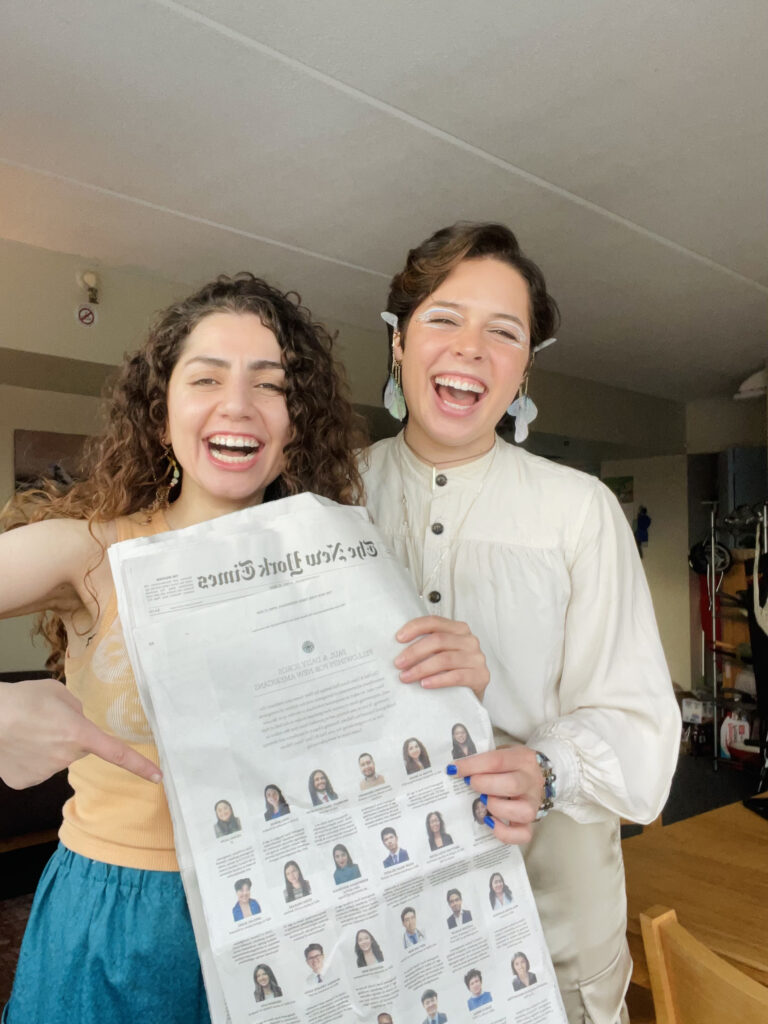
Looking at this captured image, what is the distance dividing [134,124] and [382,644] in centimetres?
229

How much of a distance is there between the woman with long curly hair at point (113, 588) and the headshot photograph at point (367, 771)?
27cm

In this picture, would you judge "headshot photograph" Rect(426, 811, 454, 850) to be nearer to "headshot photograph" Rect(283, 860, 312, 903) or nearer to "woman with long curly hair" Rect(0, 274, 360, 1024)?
"headshot photograph" Rect(283, 860, 312, 903)

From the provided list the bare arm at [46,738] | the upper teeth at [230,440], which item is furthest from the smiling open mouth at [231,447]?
the bare arm at [46,738]

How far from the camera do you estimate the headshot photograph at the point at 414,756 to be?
0.69 metres

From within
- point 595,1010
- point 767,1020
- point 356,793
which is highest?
point 356,793

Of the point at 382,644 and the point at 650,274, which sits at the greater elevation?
the point at 650,274

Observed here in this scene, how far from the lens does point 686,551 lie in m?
7.25

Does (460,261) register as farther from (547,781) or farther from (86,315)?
(86,315)

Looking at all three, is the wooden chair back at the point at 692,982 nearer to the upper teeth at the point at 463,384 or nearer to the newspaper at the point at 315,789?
the newspaper at the point at 315,789

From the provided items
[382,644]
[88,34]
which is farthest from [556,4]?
[382,644]

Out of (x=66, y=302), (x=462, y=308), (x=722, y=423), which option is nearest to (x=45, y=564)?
(x=462, y=308)

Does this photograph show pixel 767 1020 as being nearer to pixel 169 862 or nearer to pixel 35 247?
pixel 169 862

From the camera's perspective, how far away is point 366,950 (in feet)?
2.18

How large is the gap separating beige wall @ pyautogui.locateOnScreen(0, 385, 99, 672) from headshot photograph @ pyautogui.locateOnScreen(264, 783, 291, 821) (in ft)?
13.7
